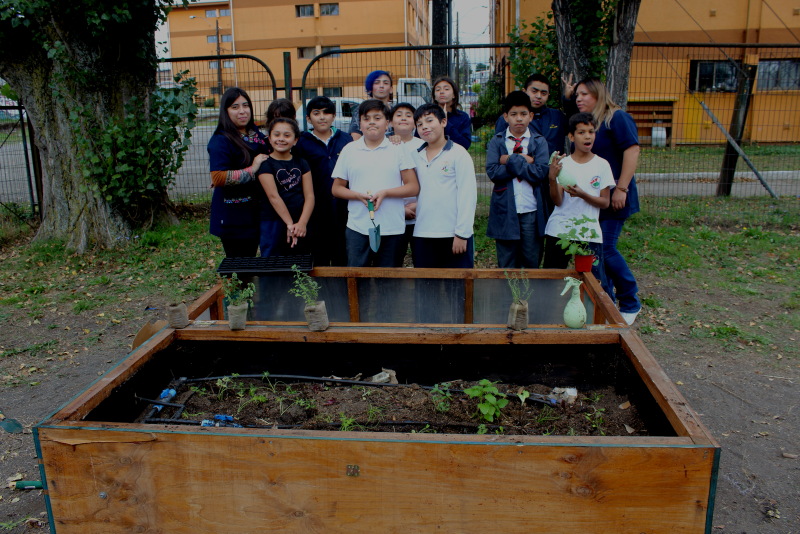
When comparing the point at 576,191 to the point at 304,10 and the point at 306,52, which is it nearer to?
the point at 306,52

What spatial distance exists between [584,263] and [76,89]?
5.98 meters

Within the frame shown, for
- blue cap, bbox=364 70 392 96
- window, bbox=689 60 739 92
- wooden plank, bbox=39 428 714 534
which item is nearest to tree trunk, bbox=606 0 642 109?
blue cap, bbox=364 70 392 96

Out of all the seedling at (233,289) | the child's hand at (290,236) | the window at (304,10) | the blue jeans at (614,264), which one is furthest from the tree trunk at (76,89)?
the window at (304,10)

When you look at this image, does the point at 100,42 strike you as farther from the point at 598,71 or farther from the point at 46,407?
the point at 598,71

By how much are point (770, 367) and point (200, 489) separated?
3876mm

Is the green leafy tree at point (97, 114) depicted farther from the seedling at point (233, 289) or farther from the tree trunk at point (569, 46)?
the seedling at point (233, 289)

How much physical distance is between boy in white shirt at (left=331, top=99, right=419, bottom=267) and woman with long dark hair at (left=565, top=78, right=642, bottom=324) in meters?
1.30

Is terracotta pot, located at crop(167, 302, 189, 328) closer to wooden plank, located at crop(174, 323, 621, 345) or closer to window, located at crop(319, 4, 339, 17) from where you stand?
wooden plank, located at crop(174, 323, 621, 345)

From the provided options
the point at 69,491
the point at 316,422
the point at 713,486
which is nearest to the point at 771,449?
the point at 713,486

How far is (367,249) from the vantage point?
13.9 ft

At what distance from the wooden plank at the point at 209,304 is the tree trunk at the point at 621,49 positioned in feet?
15.4

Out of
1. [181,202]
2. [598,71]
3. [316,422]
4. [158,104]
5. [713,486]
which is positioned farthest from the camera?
[181,202]

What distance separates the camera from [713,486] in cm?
179

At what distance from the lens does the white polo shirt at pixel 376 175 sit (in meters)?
4.10
